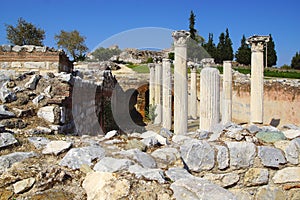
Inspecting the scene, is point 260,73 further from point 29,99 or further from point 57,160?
point 57,160

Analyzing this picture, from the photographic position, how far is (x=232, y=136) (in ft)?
11.7

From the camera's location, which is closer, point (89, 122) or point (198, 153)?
point (198, 153)

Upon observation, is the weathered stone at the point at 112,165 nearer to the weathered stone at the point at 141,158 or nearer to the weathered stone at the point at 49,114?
the weathered stone at the point at 141,158

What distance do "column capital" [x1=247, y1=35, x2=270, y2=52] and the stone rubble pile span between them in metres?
5.89

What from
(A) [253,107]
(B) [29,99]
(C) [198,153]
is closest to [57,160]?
(C) [198,153]

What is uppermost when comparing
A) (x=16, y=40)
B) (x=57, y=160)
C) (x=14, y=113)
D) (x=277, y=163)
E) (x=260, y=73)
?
(x=16, y=40)

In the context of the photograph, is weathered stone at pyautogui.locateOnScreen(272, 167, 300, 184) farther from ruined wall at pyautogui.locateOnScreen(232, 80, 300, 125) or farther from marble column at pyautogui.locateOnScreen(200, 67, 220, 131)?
ruined wall at pyautogui.locateOnScreen(232, 80, 300, 125)

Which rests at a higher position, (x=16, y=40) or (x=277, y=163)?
(x=16, y=40)

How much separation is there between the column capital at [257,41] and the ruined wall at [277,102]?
826 centimetres

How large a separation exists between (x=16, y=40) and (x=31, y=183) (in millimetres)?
21055

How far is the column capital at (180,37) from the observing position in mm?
7605

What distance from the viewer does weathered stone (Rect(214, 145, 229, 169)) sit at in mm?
3266

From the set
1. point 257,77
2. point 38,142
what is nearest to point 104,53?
point 257,77

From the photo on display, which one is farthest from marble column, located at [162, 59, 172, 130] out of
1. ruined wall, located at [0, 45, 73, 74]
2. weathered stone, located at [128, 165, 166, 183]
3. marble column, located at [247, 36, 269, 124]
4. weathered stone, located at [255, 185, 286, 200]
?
weathered stone, located at [128, 165, 166, 183]
